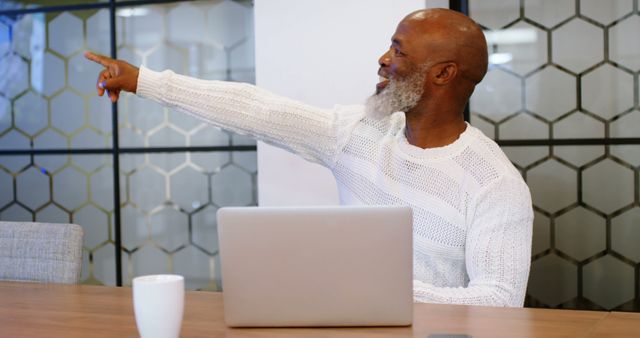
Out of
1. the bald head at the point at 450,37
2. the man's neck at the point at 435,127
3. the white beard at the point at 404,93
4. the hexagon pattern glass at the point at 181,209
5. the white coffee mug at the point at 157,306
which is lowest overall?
the hexagon pattern glass at the point at 181,209

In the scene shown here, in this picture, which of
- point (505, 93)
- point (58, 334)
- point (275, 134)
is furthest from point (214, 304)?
point (505, 93)

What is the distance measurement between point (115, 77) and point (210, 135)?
112 cm

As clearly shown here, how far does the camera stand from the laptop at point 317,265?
1464 millimetres

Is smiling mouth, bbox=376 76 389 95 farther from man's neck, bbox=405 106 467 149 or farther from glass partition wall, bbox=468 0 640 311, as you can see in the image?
glass partition wall, bbox=468 0 640 311

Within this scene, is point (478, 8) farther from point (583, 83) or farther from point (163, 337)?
point (163, 337)

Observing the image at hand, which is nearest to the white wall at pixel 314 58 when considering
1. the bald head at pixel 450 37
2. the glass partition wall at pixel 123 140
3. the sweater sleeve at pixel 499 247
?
the glass partition wall at pixel 123 140

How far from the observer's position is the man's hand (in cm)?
249

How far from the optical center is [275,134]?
2.65 m

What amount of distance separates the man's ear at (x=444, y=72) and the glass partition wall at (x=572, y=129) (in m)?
0.76

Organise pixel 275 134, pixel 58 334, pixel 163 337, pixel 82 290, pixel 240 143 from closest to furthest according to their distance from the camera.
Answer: pixel 163 337 < pixel 58 334 < pixel 82 290 < pixel 275 134 < pixel 240 143

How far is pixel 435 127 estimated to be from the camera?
2.52 metres

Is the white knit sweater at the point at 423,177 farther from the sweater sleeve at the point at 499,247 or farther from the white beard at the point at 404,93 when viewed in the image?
the white beard at the point at 404,93

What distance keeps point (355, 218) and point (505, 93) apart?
186cm

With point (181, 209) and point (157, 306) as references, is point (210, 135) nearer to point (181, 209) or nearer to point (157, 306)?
point (181, 209)
